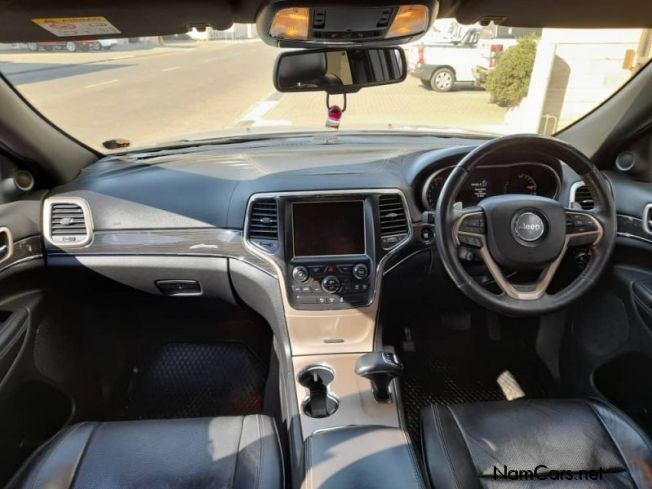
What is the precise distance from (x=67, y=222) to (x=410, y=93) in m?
4.58

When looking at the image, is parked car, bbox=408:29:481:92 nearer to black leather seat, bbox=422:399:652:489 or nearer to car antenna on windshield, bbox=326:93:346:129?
car antenna on windshield, bbox=326:93:346:129

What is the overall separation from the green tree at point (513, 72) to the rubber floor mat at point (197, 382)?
5.57 meters

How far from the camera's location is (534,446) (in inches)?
71.6

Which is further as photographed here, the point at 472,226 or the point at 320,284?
the point at 320,284

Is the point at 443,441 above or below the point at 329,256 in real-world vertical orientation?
below

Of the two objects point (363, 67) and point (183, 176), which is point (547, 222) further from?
point (183, 176)

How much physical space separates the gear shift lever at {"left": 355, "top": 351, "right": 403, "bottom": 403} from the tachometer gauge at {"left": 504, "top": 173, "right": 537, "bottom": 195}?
95 cm

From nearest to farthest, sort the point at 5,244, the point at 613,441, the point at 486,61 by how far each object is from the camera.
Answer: the point at 613,441, the point at 5,244, the point at 486,61

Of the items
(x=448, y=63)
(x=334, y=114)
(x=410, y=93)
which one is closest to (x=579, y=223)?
(x=334, y=114)

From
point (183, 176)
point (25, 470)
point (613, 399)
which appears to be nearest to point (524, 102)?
point (613, 399)

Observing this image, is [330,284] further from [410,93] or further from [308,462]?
[410,93]

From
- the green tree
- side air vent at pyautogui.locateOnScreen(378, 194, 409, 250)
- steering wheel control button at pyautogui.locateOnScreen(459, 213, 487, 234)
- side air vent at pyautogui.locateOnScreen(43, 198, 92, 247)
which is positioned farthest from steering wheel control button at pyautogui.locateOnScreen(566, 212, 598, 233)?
the green tree

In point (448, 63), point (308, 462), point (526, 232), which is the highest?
point (448, 63)

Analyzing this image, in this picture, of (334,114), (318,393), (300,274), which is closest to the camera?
(318,393)
